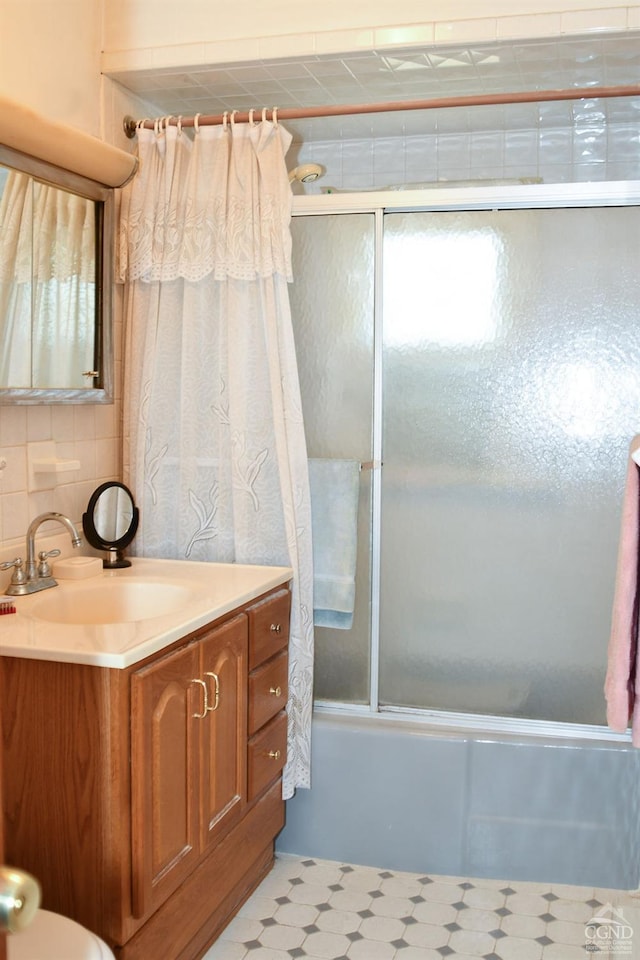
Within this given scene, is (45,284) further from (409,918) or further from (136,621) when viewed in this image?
(409,918)

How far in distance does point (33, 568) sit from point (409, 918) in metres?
1.27

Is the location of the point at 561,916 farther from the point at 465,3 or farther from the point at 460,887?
the point at 465,3

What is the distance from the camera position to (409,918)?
2.34 m

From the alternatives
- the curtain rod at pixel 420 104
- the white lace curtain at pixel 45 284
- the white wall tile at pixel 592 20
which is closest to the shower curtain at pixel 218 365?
the curtain rod at pixel 420 104

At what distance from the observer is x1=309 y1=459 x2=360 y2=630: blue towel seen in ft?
8.76

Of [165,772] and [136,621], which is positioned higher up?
[136,621]

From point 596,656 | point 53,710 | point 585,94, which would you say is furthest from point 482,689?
point 585,94

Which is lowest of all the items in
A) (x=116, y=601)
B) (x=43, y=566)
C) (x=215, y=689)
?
(x=215, y=689)

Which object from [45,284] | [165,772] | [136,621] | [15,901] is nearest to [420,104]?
[45,284]

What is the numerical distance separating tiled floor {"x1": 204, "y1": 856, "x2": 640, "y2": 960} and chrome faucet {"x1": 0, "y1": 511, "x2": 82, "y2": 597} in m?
0.94

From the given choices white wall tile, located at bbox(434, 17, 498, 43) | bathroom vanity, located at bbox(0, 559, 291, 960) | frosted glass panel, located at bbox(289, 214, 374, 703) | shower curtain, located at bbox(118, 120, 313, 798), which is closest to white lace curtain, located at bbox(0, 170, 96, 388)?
shower curtain, located at bbox(118, 120, 313, 798)

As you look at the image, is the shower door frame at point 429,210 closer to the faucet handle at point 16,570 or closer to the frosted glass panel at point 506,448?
the frosted glass panel at point 506,448

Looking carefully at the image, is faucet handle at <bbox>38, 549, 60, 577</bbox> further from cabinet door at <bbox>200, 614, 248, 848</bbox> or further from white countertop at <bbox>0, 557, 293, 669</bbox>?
cabinet door at <bbox>200, 614, 248, 848</bbox>

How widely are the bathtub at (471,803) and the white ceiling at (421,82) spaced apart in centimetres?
171
